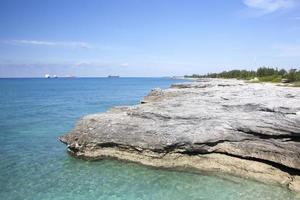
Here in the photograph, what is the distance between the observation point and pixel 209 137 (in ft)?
62.4

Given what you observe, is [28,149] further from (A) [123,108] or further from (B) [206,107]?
(B) [206,107]

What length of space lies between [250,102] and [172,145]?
568cm

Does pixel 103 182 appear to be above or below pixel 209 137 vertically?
below

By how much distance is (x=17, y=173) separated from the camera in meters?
18.9

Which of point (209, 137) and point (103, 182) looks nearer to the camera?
point (103, 182)

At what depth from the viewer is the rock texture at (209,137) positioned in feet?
59.0

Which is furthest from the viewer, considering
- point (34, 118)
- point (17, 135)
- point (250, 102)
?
point (34, 118)

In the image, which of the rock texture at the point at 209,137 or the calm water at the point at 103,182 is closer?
the calm water at the point at 103,182

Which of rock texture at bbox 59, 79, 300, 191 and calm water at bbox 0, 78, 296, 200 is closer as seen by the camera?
calm water at bbox 0, 78, 296, 200

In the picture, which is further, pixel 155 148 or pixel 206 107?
pixel 206 107

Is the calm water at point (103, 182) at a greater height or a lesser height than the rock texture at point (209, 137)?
Answer: lesser

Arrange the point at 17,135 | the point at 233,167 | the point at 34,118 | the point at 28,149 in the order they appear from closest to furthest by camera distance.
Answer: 1. the point at 233,167
2. the point at 28,149
3. the point at 17,135
4. the point at 34,118

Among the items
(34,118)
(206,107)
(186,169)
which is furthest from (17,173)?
(34,118)

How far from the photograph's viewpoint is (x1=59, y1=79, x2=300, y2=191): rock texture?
18.0m
